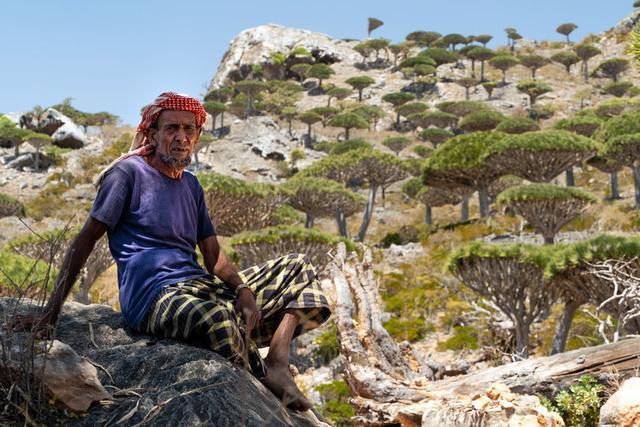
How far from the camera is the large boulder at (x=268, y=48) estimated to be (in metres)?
67.9

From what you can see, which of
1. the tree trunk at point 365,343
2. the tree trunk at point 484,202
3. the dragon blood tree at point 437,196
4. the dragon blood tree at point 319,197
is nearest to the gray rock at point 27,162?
the dragon blood tree at point 319,197

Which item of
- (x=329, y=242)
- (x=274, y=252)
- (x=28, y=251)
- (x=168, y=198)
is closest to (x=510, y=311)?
(x=329, y=242)

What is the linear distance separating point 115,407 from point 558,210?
15.2 metres

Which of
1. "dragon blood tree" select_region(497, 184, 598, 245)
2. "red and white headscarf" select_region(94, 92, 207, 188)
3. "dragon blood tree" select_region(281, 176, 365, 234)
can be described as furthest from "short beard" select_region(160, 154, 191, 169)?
"dragon blood tree" select_region(281, 176, 365, 234)

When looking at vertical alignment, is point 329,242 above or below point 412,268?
above

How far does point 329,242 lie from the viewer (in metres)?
13.7

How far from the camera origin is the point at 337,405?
7.48 metres

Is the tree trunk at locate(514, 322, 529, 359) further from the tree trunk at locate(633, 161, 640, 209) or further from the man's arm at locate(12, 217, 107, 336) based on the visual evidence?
the tree trunk at locate(633, 161, 640, 209)

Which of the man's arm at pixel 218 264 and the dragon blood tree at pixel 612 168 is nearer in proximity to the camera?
the man's arm at pixel 218 264

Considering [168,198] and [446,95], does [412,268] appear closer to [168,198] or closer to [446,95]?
[168,198]

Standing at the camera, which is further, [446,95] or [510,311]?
[446,95]

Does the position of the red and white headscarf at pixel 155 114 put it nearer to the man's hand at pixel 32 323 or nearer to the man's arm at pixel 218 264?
the man's arm at pixel 218 264

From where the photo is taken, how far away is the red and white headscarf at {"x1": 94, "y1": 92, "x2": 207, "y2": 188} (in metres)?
2.74

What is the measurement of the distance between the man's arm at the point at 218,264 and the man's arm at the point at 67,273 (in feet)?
1.72
